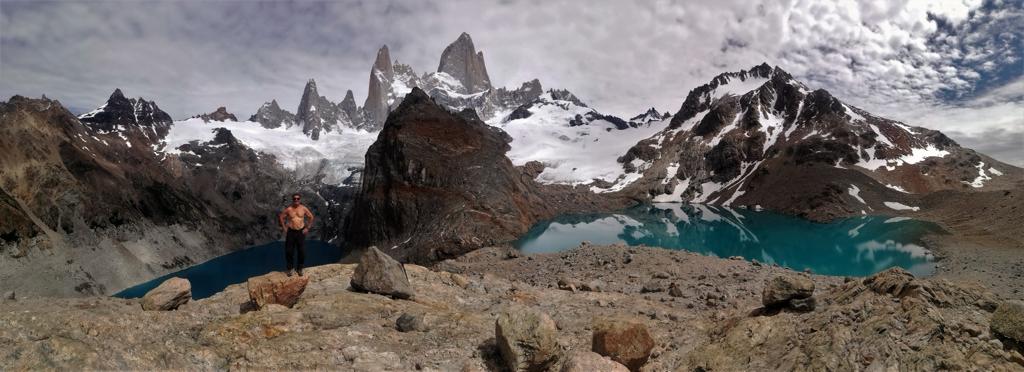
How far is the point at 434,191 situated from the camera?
7144 cm

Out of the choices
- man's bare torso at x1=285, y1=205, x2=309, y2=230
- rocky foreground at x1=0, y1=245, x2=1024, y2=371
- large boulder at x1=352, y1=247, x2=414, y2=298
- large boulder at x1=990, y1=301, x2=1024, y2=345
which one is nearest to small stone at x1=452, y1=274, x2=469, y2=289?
rocky foreground at x1=0, y1=245, x2=1024, y2=371

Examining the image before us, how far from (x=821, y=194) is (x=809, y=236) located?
1313 inches

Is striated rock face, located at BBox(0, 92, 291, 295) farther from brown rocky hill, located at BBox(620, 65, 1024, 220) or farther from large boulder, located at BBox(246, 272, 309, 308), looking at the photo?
brown rocky hill, located at BBox(620, 65, 1024, 220)

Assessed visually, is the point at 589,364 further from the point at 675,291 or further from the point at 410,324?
the point at 675,291

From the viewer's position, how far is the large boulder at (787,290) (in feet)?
36.2

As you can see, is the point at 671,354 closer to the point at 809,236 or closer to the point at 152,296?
the point at 152,296

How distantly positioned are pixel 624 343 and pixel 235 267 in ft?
420

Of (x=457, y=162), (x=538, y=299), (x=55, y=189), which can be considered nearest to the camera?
(x=538, y=299)

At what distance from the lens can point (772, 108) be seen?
174500mm

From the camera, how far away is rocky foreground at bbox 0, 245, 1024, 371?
7.76 meters

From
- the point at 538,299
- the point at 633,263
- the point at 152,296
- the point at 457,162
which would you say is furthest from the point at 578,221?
the point at 152,296

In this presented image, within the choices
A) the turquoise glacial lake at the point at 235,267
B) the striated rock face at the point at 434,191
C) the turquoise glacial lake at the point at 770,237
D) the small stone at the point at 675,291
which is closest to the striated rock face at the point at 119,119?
the turquoise glacial lake at the point at 235,267

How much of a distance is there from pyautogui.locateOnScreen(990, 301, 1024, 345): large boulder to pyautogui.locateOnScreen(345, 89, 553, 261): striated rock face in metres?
50.0

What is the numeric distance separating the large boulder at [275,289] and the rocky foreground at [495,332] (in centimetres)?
3
